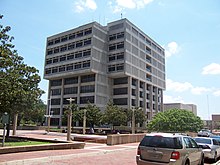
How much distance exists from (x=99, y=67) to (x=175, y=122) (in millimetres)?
30833

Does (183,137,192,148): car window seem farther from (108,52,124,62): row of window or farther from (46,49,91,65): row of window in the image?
(108,52,124,62): row of window

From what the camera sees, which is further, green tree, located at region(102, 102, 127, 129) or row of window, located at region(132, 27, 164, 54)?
row of window, located at region(132, 27, 164, 54)

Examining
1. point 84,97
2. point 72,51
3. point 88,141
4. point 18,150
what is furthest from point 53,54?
point 18,150

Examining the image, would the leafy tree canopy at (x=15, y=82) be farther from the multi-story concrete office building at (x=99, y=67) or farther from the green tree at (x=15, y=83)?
the multi-story concrete office building at (x=99, y=67)

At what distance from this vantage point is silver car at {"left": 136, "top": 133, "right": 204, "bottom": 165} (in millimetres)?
8773

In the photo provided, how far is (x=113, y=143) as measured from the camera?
23.1 meters

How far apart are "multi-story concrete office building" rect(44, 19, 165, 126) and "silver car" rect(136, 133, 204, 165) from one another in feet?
201

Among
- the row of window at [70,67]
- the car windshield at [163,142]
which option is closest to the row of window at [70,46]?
the row of window at [70,67]

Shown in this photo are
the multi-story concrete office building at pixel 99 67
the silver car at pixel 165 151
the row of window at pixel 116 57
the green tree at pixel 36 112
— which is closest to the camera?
the silver car at pixel 165 151

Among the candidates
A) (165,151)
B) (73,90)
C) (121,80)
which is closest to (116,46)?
(121,80)

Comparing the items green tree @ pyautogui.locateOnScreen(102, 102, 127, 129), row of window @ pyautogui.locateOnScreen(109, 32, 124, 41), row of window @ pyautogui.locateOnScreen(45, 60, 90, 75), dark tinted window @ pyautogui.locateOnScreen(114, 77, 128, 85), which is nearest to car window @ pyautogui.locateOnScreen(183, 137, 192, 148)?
green tree @ pyautogui.locateOnScreen(102, 102, 127, 129)

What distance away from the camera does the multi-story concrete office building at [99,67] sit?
73.1 meters

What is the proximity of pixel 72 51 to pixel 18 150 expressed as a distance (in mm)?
64444

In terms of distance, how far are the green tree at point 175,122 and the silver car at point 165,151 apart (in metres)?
42.9
